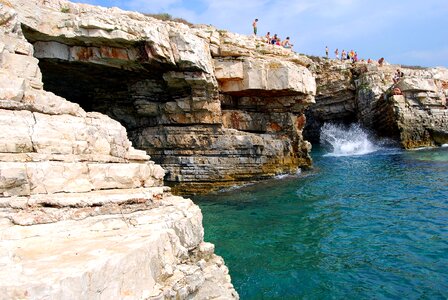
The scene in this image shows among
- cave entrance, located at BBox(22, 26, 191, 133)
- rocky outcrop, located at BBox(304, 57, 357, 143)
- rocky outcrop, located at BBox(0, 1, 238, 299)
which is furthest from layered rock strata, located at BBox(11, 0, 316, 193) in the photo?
rocky outcrop, located at BBox(304, 57, 357, 143)

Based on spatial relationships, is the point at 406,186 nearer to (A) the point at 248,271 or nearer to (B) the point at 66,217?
(A) the point at 248,271

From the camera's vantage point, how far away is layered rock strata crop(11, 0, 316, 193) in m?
17.8

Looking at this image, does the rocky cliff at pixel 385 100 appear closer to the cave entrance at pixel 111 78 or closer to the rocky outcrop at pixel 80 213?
the cave entrance at pixel 111 78

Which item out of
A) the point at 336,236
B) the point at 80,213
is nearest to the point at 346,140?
the point at 336,236

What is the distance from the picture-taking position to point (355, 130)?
48.7 meters

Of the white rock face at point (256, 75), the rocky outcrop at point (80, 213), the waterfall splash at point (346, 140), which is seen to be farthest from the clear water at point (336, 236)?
the waterfall splash at point (346, 140)

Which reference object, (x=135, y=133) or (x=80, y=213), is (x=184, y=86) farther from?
(x=80, y=213)

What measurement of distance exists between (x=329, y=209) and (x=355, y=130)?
34889mm

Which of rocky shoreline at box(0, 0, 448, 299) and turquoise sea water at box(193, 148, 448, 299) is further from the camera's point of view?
turquoise sea water at box(193, 148, 448, 299)

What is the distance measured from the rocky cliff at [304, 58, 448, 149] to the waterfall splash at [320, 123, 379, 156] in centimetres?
137

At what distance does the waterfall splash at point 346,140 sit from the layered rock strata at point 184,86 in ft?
63.7

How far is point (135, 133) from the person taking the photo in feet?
78.5

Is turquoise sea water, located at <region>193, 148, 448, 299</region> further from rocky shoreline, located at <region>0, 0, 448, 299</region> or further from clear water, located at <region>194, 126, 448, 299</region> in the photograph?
rocky shoreline, located at <region>0, 0, 448, 299</region>

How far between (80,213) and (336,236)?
10281 millimetres
